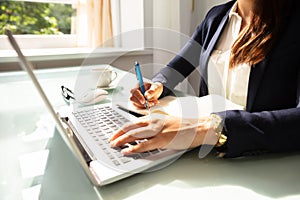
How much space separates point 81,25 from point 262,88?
1648 mm

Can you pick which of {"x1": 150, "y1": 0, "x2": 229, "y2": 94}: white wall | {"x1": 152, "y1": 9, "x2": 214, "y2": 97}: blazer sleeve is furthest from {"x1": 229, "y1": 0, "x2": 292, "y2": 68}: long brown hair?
{"x1": 150, "y1": 0, "x2": 229, "y2": 94}: white wall

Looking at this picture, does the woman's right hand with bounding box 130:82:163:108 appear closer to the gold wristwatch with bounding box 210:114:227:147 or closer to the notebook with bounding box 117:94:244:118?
the notebook with bounding box 117:94:244:118

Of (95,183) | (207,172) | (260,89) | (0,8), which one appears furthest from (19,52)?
(0,8)

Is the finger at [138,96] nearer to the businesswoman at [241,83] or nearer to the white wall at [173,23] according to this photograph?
the businesswoman at [241,83]

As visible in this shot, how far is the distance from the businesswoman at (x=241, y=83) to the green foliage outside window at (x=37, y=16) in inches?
57.6

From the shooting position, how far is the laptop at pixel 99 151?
37 cm

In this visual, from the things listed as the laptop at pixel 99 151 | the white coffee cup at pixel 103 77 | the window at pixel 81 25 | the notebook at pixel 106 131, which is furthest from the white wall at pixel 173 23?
the laptop at pixel 99 151

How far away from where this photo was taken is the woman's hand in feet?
1.56

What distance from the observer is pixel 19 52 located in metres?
0.33

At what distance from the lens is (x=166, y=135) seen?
0.49 m

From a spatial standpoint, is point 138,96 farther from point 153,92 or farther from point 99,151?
A: point 99,151

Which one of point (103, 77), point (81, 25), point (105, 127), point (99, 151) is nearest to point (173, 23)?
point (81, 25)

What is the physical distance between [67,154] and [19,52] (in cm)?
26

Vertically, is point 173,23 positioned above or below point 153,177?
above
